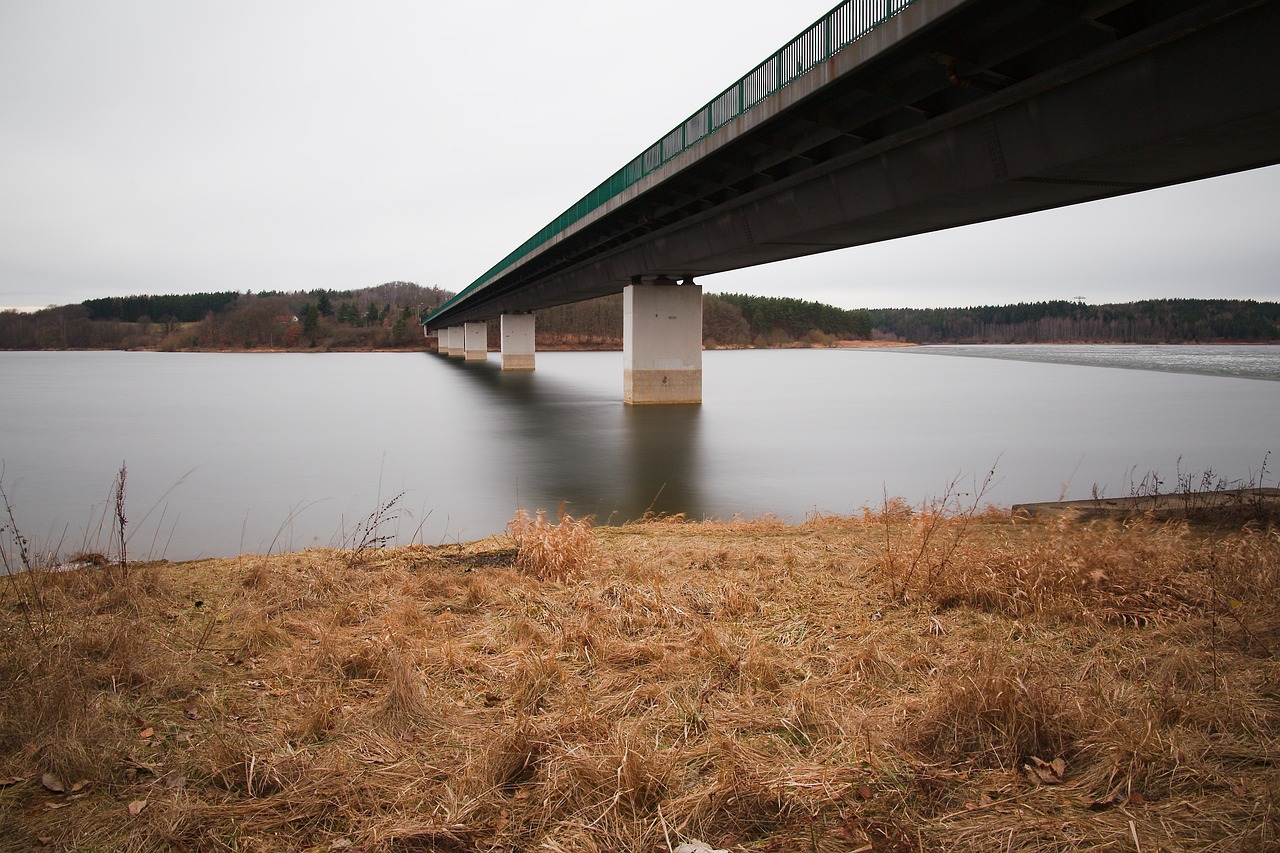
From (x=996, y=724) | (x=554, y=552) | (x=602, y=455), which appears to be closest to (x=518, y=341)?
(x=602, y=455)

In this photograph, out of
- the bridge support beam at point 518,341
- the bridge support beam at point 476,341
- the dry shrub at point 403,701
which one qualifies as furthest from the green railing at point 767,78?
the bridge support beam at point 476,341

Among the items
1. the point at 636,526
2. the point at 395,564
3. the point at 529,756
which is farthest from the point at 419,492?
the point at 529,756

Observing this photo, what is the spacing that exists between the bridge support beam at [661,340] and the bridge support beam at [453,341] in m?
96.3

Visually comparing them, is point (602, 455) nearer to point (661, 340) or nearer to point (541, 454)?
point (541, 454)

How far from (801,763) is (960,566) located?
3.44 metres

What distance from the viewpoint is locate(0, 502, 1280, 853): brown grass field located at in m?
3.36

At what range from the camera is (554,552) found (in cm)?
766

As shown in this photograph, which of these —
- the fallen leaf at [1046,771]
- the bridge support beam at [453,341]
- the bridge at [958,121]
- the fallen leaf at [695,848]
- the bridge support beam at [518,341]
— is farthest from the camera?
the bridge support beam at [453,341]

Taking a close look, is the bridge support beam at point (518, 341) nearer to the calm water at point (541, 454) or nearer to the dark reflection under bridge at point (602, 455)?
the calm water at point (541, 454)

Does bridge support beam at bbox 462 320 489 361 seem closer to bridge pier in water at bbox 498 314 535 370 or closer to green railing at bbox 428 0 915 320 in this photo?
bridge pier in water at bbox 498 314 535 370

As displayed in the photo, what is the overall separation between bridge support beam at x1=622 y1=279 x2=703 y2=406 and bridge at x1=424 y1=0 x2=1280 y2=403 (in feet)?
21.4

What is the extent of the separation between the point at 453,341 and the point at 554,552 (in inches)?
5179

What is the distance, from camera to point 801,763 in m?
3.78

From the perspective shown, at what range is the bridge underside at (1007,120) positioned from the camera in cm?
1116
